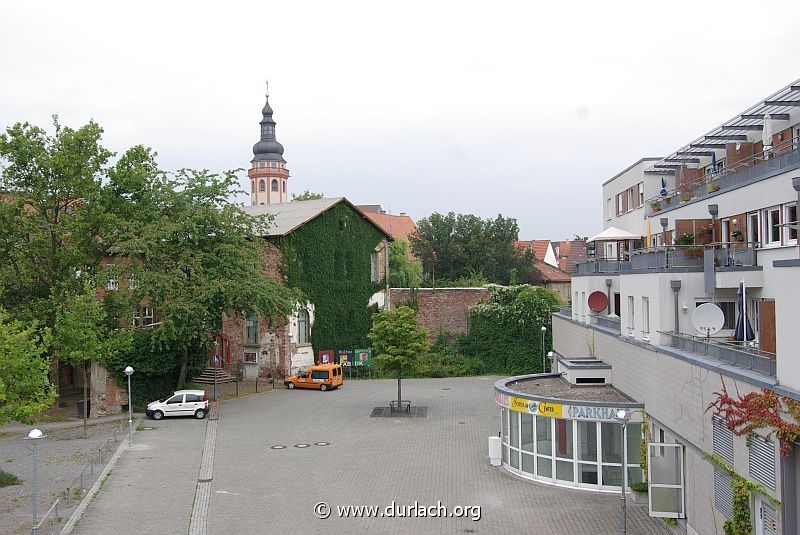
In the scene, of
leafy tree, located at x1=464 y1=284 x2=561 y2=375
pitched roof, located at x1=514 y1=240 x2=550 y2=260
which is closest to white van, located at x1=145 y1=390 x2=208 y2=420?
leafy tree, located at x1=464 y1=284 x2=561 y2=375

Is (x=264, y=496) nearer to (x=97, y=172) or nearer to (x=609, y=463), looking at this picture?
(x=609, y=463)

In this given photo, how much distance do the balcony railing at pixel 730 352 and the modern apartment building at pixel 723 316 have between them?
33 mm

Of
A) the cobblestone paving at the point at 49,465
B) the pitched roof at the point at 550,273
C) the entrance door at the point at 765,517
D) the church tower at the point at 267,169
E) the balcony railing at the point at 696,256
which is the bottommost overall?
the cobblestone paving at the point at 49,465

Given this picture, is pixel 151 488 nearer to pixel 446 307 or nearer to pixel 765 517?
pixel 765 517

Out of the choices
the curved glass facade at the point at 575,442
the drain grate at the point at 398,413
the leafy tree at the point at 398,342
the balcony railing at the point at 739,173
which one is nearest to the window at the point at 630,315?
the curved glass facade at the point at 575,442

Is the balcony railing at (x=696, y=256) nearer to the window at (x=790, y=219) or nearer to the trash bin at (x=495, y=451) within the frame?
the window at (x=790, y=219)

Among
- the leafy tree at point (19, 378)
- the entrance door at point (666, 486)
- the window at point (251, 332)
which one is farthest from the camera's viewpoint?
the window at point (251, 332)

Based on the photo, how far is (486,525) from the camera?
650 inches

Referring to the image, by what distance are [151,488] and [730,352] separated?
1420cm

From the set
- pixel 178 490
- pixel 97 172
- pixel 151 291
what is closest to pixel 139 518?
pixel 178 490

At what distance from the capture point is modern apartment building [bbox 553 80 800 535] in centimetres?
1192

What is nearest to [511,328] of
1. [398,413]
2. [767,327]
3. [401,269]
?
[398,413]

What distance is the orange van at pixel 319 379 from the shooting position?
38.2 meters

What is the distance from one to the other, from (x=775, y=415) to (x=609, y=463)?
318 inches
